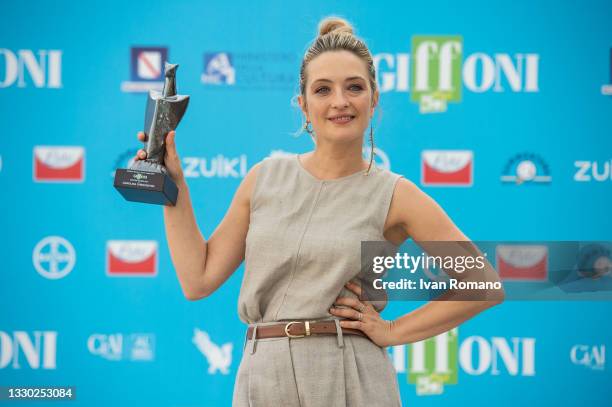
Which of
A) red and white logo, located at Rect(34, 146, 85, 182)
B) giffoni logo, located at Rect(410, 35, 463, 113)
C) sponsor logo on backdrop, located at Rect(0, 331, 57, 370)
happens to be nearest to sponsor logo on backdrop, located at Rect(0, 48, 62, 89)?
red and white logo, located at Rect(34, 146, 85, 182)

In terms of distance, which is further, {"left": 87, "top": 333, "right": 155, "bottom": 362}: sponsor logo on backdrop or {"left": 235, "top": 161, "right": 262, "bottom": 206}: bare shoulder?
{"left": 87, "top": 333, "right": 155, "bottom": 362}: sponsor logo on backdrop

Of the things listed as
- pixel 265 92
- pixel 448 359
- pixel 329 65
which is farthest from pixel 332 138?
pixel 448 359

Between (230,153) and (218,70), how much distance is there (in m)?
0.42

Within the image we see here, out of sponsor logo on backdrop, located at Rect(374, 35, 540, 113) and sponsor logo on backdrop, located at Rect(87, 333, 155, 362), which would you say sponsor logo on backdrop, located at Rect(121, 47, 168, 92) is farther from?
sponsor logo on backdrop, located at Rect(87, 333, 155, 362)

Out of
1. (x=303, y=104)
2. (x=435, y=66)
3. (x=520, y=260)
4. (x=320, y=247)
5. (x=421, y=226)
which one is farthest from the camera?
(x=435, y=66)

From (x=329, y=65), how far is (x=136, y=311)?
237cm

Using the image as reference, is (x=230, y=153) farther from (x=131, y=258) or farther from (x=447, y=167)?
(x=447, y=167)

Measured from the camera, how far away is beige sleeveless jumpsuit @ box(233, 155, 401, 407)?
188 centimetres

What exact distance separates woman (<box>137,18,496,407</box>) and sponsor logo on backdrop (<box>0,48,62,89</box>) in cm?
229

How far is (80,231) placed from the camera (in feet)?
13.1

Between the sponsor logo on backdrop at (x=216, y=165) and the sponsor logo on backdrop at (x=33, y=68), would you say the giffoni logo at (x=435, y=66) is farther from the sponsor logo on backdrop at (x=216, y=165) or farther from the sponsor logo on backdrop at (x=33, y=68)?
the sponsor logo on backdrop at (x=33, y=68)

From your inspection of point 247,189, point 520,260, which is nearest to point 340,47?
point 247,189

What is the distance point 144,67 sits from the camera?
13.1ft

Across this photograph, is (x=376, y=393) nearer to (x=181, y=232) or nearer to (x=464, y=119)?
(x=181, y=232)
